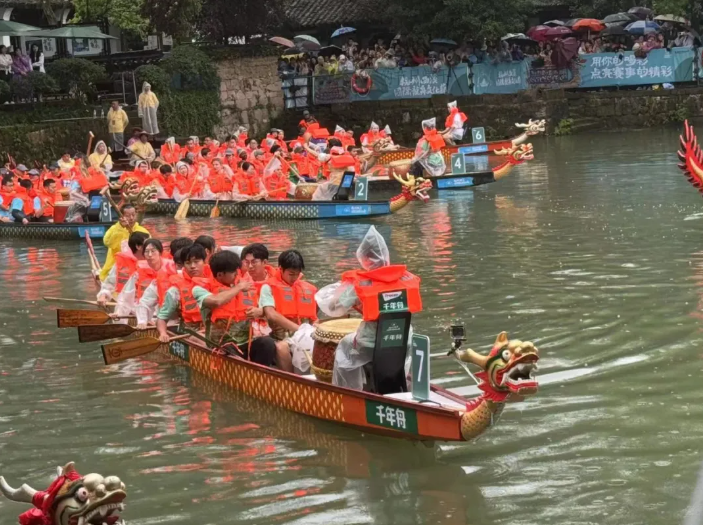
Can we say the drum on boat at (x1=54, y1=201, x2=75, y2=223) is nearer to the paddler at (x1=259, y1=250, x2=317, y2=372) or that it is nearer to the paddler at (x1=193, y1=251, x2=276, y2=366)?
the paddler at (x1=193, y1=251, x2=276, y2=366)

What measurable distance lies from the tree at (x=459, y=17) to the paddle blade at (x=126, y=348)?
932 inches

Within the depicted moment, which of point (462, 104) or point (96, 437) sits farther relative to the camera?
point (462, 104)

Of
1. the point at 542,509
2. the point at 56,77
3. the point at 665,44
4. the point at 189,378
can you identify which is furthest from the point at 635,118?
the point at 542,509

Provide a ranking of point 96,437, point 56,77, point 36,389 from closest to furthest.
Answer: point 96,437 → point 36,389 → point 56,77

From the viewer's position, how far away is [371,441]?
8562mm

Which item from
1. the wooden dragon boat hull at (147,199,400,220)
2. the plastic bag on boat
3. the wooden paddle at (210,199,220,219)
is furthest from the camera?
the wooden paddle at (210,199,220,219)

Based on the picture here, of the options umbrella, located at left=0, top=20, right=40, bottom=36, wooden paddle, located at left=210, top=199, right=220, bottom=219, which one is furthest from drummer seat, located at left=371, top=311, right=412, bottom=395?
umbrella, located at left=0, top=20, right=40, bottom=36

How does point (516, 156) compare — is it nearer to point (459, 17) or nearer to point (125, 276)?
point (459, 17)

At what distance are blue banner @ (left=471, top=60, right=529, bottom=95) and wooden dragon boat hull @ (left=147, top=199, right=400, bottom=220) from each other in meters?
13.6

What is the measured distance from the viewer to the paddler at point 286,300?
936 centimetres

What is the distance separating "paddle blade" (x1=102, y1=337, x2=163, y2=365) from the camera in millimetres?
10297

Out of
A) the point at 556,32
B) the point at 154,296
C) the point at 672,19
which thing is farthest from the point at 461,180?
the point at 672,19

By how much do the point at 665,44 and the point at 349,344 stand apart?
89.9 feet

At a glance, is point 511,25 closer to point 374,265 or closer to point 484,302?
point 484,302
